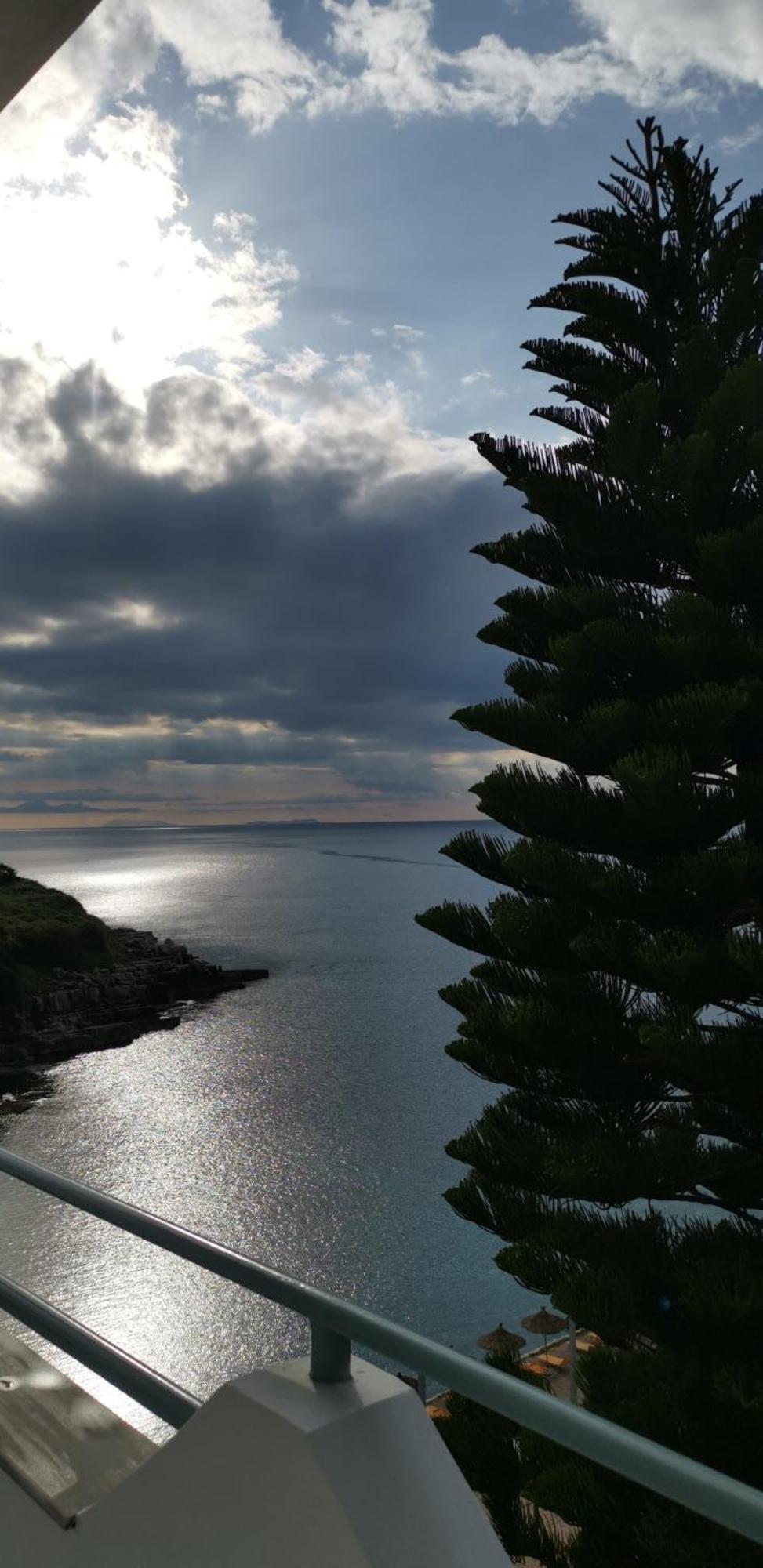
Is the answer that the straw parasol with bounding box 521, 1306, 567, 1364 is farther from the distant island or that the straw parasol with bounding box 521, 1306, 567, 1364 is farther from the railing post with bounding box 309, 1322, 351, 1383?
the distant island

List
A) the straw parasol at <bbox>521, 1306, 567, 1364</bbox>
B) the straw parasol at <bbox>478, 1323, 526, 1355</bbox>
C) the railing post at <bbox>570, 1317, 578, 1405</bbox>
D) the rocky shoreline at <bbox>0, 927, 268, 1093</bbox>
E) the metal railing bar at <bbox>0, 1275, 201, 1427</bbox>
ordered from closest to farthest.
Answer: the metal railing bar at <bbox>0, 1275, 201, 1427</bbox> → the railing post at <bbox>570, 1317, 578, 1405</bbox> → the straw parasol at <bbox>478, 1323, 526, 1355</bbox> → the straw parasol at <bbox>521, 1306, 567, 1364</bbox> → the rocky shoreline at <bbox>0, 927, 268, 1093</bbox>

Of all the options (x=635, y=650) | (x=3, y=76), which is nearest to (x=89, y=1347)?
(x=3, y=76)

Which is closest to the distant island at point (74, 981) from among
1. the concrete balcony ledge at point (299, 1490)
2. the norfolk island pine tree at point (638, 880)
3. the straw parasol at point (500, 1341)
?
the straw parasol at point (500, 1341)

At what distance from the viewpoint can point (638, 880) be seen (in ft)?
20.2

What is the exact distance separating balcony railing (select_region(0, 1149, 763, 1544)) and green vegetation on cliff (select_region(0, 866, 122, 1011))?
4060 centimetres

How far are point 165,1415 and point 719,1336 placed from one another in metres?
5.11

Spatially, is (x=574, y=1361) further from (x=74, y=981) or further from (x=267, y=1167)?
(x=74, y=981)

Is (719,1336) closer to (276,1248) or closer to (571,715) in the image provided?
(571,715)

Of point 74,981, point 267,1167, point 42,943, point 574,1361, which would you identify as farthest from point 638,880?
point 42,943

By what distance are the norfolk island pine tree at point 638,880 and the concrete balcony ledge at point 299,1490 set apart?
4680mm

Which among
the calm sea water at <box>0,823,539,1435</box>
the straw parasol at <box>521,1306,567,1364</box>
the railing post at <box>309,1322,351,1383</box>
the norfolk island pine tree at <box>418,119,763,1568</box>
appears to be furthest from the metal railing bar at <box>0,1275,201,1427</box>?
the calm sea water at <box>0,823,539,1435</box>

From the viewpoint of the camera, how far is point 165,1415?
3.79 feet

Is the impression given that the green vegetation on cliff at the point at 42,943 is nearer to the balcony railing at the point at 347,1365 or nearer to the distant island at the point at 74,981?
the distant island at the point at 74,981

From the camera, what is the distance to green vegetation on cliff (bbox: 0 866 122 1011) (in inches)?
1571
